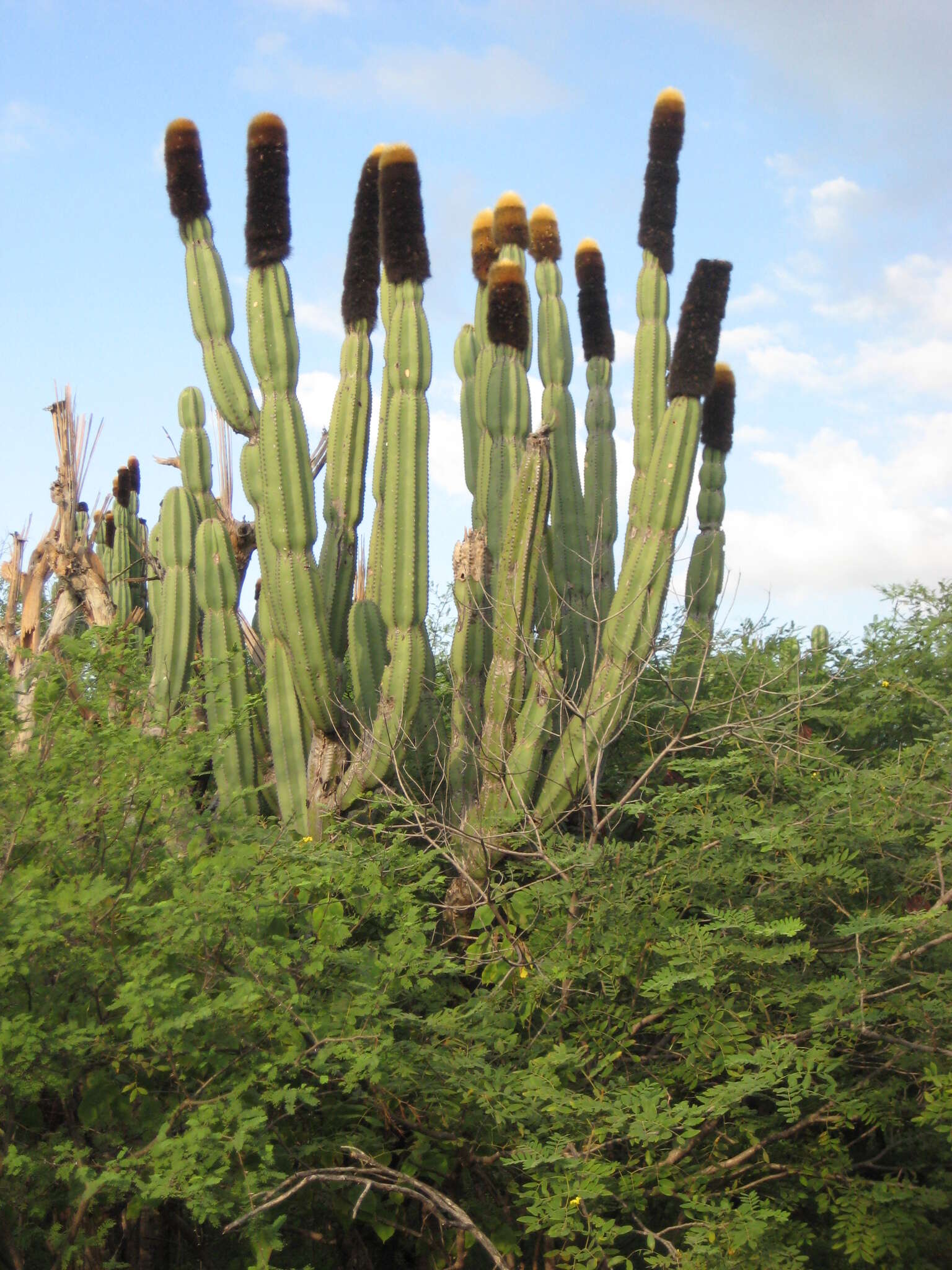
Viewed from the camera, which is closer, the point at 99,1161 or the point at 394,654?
the point at 99,1161

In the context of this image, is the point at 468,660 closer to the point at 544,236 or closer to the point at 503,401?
the point at 503,401

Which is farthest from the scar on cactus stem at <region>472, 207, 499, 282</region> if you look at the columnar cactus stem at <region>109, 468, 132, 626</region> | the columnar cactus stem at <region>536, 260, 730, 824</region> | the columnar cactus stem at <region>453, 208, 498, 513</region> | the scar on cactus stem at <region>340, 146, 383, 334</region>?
the columnar cactus stem at <region>109, 468, 132, 626</region>

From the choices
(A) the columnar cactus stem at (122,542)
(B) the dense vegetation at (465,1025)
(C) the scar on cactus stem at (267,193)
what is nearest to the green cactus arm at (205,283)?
(C) the scar on cactus stem at (267,193)

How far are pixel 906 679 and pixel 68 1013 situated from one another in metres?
5.85

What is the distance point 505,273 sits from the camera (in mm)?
8648

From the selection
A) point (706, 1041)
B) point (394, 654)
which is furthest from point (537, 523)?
point (706, 1041)

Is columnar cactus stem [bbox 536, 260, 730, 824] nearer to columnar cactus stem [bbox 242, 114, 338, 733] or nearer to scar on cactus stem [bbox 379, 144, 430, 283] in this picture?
columnar cactus stem [bbox 242, 114, 338, 733]

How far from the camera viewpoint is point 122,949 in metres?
4.41

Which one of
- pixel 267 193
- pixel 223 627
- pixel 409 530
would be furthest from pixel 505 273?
pixel 223 627

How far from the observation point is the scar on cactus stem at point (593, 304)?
34.4 feet

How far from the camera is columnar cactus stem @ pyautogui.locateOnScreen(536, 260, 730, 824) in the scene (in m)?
6.96

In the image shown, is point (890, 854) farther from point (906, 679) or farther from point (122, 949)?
point (122, 949)

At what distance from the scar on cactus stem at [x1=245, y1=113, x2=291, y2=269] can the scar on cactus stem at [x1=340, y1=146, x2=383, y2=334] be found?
94cm

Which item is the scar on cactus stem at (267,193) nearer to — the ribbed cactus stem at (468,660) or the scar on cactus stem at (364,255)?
the scar on cactus stem at (364,255)
